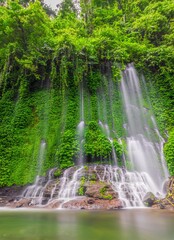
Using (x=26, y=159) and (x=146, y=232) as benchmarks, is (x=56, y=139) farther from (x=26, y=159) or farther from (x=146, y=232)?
(x=146, y=232)

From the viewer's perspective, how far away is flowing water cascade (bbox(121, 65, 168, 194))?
1017 centimetres

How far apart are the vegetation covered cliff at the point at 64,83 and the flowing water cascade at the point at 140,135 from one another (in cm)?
47

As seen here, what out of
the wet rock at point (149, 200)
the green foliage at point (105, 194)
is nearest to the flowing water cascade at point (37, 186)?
the green foliage at point (105, 194)

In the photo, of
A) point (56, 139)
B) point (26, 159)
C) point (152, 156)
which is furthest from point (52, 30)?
point (152, 156)

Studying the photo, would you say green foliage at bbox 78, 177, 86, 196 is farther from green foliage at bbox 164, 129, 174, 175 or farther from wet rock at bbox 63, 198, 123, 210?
green foliage at bbox 164, 129, 174, 175

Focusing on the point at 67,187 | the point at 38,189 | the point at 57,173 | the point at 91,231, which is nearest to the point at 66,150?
the point at 57,173

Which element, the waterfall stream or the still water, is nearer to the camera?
the still water

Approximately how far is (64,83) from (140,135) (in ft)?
17.6

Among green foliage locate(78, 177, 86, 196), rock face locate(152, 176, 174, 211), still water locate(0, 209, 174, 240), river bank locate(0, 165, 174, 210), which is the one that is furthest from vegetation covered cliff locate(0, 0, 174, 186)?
still water locate(0, 209, 174, 240)

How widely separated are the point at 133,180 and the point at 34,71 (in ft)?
28.9

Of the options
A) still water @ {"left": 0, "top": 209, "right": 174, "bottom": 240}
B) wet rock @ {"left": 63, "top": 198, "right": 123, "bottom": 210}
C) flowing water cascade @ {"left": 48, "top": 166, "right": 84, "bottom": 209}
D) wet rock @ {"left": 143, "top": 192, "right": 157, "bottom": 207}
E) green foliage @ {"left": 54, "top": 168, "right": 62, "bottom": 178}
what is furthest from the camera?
green foliage @ {"left": 54, "top": 168, "right": 62, "bottom": 178}

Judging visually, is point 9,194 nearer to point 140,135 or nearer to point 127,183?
point 127,183

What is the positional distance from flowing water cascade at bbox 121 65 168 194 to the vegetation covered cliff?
469mm

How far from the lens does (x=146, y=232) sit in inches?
137
